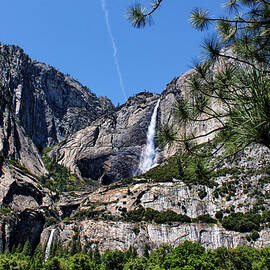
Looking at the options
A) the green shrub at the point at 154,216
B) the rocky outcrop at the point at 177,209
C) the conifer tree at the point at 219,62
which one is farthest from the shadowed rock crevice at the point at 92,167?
the conifer tree at the point at 219,62

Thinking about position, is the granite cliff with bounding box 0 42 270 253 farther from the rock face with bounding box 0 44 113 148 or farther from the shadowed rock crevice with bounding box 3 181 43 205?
the rock face with bounding box 0 44 113 148

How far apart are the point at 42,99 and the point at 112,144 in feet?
163

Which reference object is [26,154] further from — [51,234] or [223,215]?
[223,215]

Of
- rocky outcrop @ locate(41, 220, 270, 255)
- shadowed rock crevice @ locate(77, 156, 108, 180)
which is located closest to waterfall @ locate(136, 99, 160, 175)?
shadowed rock crevice @ locate(77, 156, 108, 180)

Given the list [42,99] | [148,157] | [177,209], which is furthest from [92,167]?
[42,99]

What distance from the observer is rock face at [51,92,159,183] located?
256 feet

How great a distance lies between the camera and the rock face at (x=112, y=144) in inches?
3068

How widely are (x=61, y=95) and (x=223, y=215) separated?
10344 centimetres

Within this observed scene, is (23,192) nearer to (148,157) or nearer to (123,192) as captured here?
(123,192)

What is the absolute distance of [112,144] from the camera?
277 ft

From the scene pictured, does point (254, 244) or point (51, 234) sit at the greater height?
point (51, 234)

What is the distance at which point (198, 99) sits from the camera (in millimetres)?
6695

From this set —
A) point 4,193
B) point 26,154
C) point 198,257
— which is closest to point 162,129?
point 198,257

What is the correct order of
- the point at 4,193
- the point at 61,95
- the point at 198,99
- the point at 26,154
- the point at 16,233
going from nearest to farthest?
1. the point at 198,99
2. the point at 16,233
3. the point at 4,193
4. the point at 26,154
5. the point at 61,95
